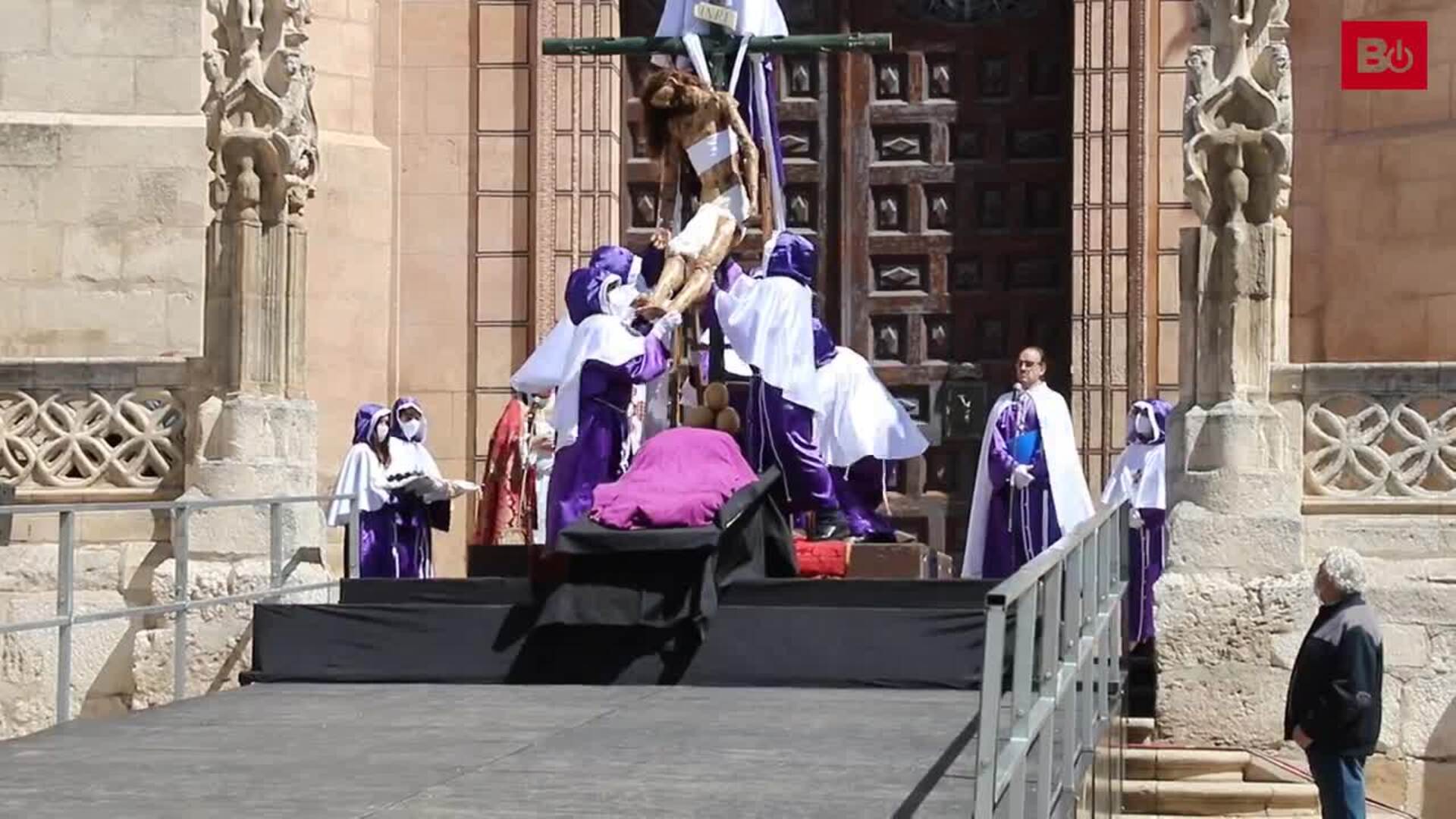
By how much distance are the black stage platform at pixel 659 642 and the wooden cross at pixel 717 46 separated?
2088 millimetres

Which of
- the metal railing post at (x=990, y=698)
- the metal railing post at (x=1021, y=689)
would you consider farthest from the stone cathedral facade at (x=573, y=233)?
the metal railing post at (x=990, y=698)

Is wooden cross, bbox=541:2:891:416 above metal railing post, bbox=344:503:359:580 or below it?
above

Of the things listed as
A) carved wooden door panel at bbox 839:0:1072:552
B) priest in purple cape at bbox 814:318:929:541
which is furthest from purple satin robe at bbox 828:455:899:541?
carved wooden door panel at bbox 839:0:1072:552

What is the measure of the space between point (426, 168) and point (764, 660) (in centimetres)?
812

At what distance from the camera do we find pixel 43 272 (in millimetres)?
17297

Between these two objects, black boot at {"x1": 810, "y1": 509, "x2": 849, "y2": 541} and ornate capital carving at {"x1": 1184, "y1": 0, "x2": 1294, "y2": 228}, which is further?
ornate capital carving at {"x1": 1184, "y1": 0, "x2": 1294, "y2": 228}

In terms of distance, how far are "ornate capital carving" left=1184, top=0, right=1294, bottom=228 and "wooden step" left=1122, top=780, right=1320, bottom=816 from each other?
2988 mm

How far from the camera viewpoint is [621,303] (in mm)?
12977

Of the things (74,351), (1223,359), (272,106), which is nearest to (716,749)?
(1223,359)

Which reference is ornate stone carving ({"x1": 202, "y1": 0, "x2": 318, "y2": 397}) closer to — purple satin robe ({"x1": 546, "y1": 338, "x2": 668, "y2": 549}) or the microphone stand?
purple satin robe ({"x1": 546, "y1": 338, "x2": 668, "y2": 549})

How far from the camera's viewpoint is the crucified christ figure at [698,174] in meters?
12.9

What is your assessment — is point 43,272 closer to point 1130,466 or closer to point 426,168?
point 426,168

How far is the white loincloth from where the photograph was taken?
13.0 meters

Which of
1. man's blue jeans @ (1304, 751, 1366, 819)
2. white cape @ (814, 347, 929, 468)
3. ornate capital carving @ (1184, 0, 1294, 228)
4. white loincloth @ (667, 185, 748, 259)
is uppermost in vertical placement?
ornate capital carving @ (1184, 0, 1294, 228)
